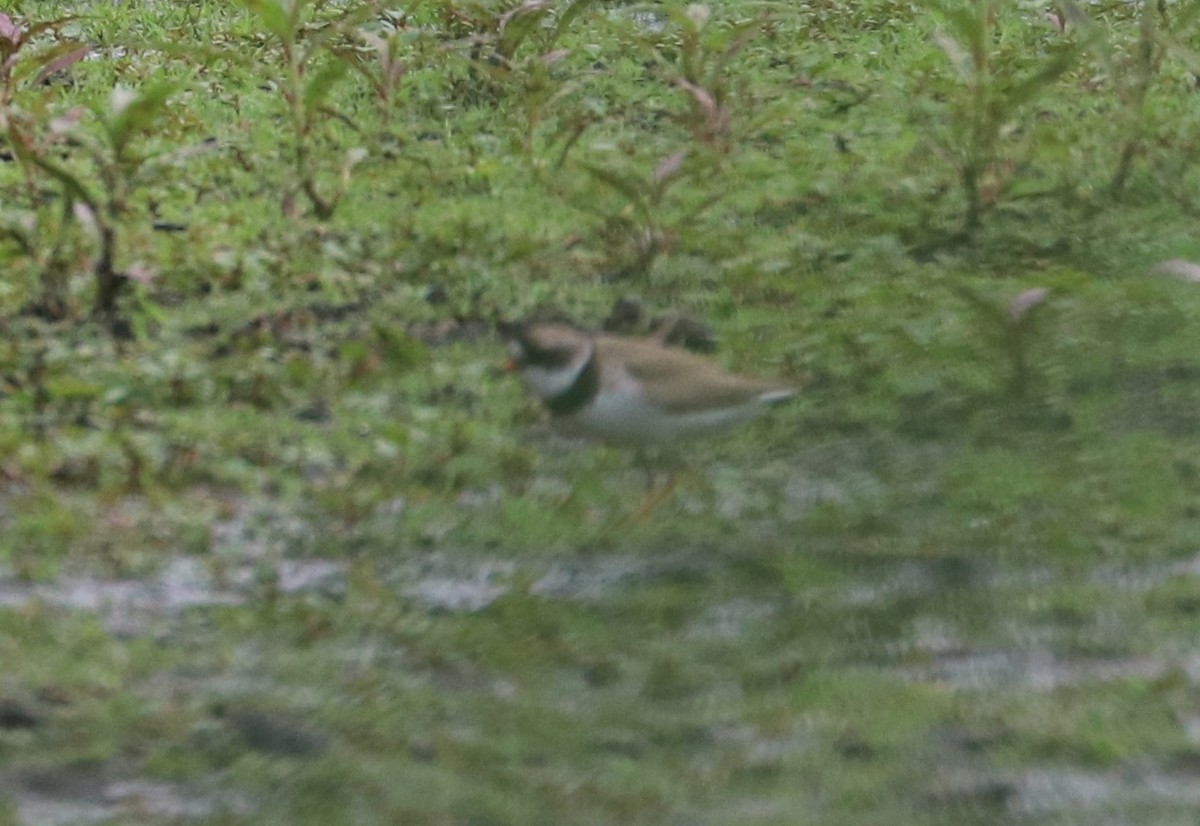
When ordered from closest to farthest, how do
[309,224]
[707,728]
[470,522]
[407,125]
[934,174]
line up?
[707,728]
[470,522]
[309,224]
[934,174]
[407,125]

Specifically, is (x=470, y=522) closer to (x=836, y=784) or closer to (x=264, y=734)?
(x=264, y=734)

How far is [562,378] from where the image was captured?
2.98 m

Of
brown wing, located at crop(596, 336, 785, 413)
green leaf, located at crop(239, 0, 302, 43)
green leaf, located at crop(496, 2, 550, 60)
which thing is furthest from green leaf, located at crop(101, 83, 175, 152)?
green leaf, located at crop(496, 2, 550, 60)

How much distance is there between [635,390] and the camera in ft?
9.45

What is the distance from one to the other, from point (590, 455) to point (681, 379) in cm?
26

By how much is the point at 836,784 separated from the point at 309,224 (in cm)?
207

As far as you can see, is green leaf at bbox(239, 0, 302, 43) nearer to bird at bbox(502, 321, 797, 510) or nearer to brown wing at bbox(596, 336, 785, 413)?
bird at bbox(502, 321, 797, 510)

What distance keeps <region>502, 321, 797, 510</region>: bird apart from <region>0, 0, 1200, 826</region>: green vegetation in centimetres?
6

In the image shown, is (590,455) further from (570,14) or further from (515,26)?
(515,26)

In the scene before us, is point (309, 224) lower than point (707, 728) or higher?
higher

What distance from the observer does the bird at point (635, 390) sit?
278 cm

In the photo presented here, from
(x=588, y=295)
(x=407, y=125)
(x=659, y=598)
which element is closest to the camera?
(x=659, y=598)

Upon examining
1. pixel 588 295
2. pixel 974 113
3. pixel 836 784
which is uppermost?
pixel 974 113

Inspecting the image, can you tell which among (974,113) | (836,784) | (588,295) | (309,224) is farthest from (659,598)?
(974,113)
